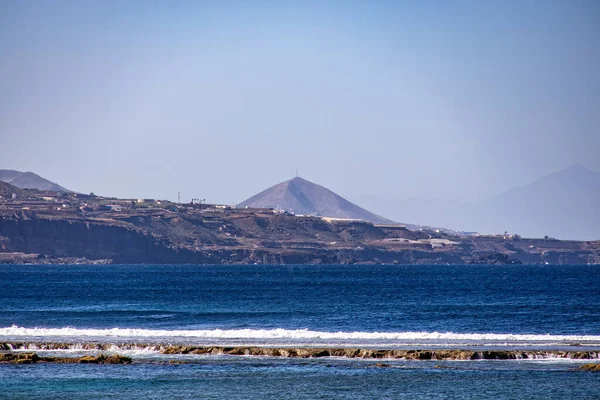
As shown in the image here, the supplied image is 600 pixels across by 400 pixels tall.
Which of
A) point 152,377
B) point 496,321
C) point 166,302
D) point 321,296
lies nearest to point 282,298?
point 321,296

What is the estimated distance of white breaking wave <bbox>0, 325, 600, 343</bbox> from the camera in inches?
→ 2076

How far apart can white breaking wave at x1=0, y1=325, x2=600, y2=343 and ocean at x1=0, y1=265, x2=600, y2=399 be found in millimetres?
132

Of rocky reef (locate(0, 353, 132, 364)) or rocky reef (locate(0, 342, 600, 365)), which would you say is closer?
rocky reef (locate(0, 353, 132, 364))

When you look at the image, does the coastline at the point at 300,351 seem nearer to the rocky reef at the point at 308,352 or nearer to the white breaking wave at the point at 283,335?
the rocky reef at the point at 308,352

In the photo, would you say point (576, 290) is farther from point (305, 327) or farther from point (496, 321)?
point (305, 327)

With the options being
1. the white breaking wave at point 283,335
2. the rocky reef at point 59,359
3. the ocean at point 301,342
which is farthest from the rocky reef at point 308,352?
the white breaking wave at point 283,335

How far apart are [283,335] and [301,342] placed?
187 inches

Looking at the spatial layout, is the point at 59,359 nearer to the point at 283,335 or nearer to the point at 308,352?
the point at 308,352

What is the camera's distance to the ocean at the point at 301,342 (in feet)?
112

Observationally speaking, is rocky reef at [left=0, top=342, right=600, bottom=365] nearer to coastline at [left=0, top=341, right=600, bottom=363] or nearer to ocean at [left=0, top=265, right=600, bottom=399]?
coastline at [left=0, top=341, right=600, bottom=363]

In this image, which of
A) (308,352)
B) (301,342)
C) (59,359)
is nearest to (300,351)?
(308,352)

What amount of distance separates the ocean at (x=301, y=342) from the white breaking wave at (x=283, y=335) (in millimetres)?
132

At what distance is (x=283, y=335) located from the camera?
55.0 m

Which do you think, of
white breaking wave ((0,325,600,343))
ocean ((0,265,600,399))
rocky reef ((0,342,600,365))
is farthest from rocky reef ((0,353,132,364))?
white breaking wave ((0,325,600,343))
